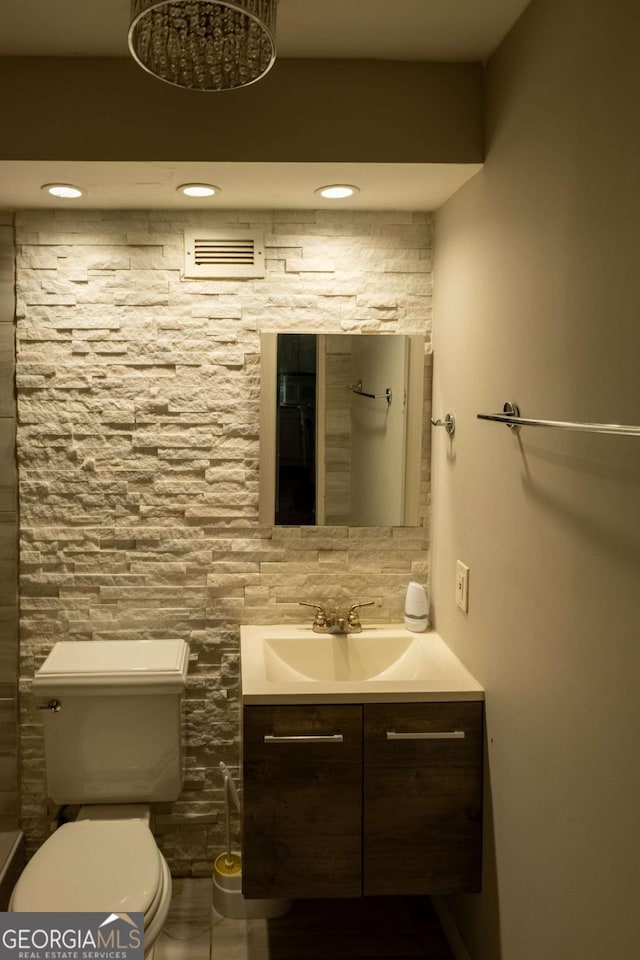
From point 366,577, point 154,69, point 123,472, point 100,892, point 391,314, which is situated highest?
point 154,69

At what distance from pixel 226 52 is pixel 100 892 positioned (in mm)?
1825

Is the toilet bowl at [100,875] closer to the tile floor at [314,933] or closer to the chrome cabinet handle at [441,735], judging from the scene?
the tile floor at [314,933]

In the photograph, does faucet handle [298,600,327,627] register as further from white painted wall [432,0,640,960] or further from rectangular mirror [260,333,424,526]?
white painted wall [432,0,640,960]

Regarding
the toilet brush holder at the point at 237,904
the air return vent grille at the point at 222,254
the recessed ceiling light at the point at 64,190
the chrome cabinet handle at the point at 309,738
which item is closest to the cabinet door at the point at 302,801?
the chrome cabinet handle at the point at 309,738

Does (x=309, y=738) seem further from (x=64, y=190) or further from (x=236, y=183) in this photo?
(x=64, y=190)

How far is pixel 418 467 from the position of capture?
8.66 ft

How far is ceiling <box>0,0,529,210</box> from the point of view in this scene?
1.75 meters

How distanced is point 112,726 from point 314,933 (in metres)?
0.88

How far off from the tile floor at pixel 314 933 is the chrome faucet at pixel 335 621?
88cm

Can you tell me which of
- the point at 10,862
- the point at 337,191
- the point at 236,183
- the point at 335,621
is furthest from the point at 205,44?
the point at 10,862

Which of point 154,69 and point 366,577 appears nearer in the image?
point 154,69

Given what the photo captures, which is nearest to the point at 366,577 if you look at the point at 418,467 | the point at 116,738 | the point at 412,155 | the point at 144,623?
the point at 418,467

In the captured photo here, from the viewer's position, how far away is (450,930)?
2.35 metres

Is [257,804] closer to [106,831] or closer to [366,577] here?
[106,831]
